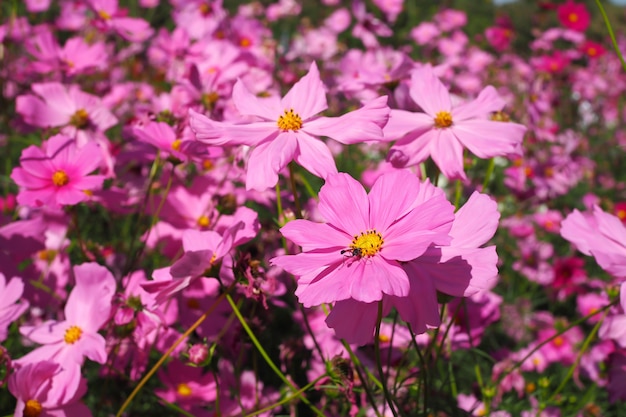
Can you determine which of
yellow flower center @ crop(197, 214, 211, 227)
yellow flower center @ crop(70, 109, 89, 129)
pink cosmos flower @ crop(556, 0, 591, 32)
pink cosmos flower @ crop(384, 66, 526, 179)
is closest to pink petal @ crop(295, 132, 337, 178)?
pink cosmos flower @ crop(384, 66, 526, 179)

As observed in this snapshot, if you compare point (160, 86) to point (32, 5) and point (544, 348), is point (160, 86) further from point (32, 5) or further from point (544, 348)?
point (544, 348)

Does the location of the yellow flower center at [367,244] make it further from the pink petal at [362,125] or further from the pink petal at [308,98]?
the pink petal at [308,98]

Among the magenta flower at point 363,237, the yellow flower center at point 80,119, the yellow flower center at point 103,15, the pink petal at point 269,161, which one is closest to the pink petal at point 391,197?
the magenta flower at point 363,237

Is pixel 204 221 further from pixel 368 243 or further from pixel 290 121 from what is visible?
pixel 368 243

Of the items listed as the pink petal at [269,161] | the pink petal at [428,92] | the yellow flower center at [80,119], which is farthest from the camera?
the yellow flower center at [80,119]

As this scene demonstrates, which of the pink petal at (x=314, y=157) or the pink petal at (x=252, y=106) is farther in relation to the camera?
the pink petal at (x=252, y=106)

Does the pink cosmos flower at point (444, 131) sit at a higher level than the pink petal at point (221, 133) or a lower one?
higher

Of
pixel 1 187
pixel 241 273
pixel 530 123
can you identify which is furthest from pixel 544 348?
pixel 1 187
